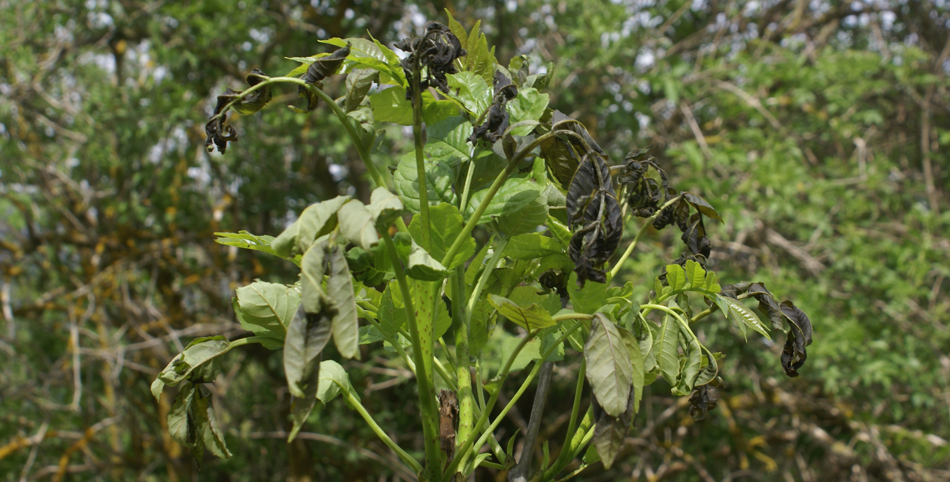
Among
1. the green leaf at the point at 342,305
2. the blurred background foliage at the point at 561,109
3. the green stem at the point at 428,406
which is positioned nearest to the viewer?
the green leaf at the point at 342,305

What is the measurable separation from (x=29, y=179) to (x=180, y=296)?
0.89 m

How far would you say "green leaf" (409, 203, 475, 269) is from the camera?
18.0 inches

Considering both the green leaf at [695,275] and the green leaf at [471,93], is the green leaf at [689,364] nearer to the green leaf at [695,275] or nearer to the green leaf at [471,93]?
the green leaf at [695,275]

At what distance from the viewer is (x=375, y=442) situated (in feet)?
9.66

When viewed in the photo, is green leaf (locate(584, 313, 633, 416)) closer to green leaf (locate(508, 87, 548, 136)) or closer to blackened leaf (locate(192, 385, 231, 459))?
green leaf (locate(508, 87, 548, 136))

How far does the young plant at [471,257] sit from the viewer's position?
0.43 meters

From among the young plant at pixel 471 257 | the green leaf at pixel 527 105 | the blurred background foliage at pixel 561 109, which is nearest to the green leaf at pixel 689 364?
the young plant at pixel 471 257

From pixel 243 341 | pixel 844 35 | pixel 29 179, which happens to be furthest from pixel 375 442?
pixel 844 35

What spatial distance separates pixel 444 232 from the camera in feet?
1.54

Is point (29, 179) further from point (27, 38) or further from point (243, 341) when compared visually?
point (243, 341)

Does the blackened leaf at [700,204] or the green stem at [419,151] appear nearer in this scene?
the green stem at [419,151]

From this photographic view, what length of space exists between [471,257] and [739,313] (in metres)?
0.24

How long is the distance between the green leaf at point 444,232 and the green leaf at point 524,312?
47 millimetres

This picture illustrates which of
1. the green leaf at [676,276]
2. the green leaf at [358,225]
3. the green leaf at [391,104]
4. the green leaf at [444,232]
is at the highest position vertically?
the green leaf at [391,104]
